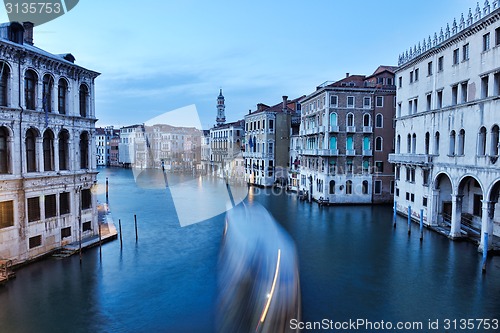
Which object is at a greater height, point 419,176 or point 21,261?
point 419,176

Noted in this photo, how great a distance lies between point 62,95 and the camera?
19.1m

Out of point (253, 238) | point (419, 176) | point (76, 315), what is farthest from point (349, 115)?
point (76, 315)

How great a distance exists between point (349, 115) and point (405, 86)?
710 centimetres

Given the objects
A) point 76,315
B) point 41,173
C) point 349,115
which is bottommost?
point 76,315

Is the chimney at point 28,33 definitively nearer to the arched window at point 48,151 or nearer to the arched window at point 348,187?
the arched window at point 48,151

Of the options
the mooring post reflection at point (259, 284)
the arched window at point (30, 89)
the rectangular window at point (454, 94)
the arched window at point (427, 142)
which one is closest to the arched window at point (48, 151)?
the arched window at point (30, 89)

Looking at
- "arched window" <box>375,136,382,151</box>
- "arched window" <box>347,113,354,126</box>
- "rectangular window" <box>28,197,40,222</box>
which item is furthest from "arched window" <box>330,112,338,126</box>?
"rectangular window" <box>28,197,40,222</box>

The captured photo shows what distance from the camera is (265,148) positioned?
165 feet

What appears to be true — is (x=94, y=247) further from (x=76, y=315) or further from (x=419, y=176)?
(x=419, y=176)

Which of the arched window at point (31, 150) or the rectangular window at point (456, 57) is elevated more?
the rectangular window at point (456, 57)

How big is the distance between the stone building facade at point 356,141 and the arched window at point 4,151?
26207 mm

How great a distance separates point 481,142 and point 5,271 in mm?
23024

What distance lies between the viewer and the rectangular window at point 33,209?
55.4 feet

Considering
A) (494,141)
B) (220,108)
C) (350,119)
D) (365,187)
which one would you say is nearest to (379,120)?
(350,119)
